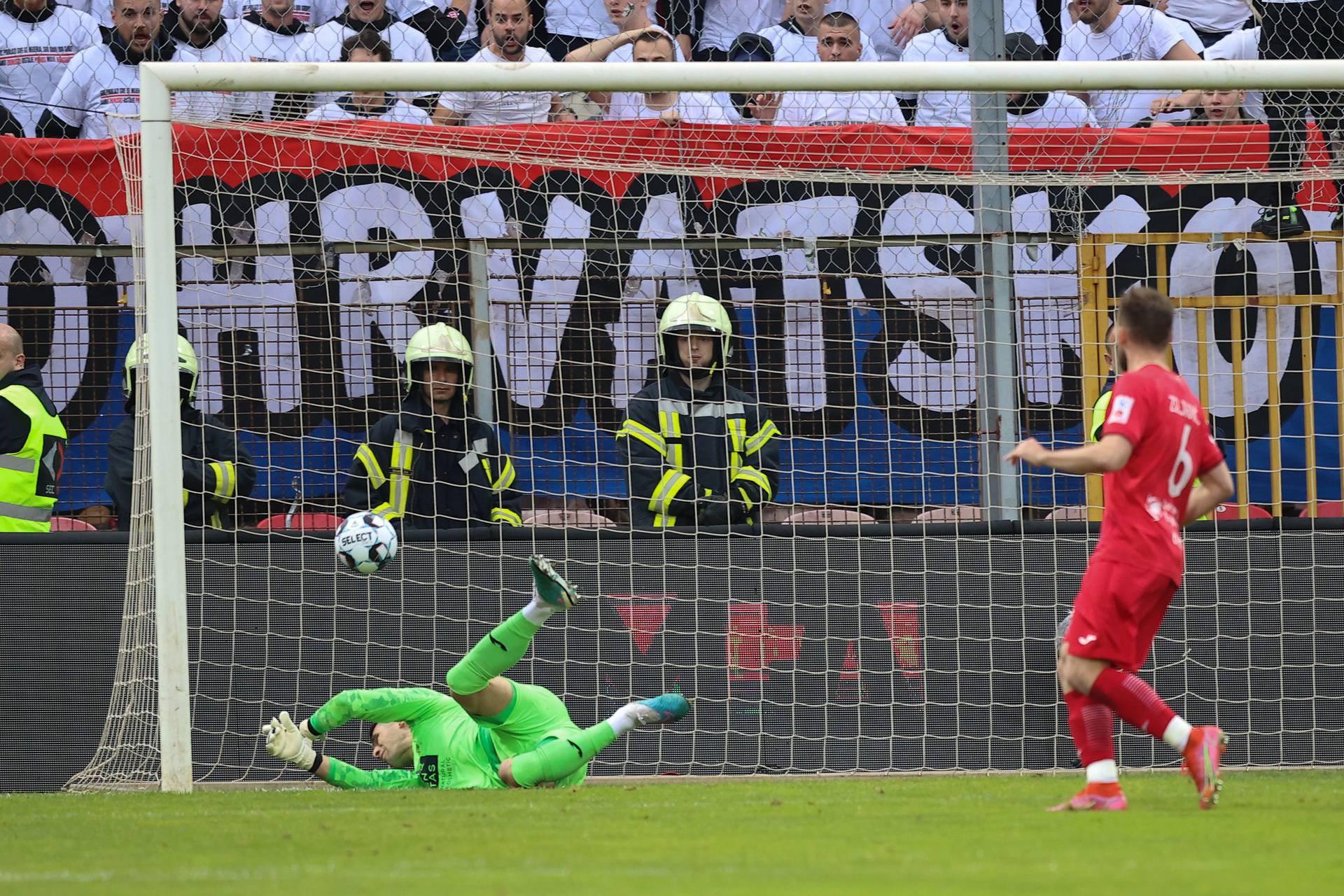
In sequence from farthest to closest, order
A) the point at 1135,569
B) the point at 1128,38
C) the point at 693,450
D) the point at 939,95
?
the point at 1128,38 < the point at 939,95 < the point at 693,450 < the point at 1135,569

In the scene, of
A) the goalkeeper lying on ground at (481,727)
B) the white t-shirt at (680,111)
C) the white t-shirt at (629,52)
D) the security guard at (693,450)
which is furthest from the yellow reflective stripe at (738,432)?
the white t-shirt at (629,52)

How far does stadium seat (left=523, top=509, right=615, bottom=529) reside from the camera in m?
9.20

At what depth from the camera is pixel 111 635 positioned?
8.70 metres

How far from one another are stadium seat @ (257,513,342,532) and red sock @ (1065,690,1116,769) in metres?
4.41

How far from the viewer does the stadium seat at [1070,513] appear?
9195 millimetres

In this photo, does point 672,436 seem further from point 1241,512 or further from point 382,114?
point 1241,512

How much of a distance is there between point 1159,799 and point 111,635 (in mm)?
5168

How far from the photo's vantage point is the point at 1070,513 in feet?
30.7

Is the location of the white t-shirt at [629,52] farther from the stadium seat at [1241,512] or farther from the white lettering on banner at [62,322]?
the stadium seat at [1241,512]

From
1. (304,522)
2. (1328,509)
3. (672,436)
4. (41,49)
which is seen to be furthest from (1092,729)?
(41,49)

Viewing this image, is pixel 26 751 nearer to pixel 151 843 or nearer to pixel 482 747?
pixel 482 747

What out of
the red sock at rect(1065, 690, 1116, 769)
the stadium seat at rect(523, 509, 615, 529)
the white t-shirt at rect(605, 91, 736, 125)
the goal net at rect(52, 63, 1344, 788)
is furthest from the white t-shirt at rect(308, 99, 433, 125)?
the red sock at rect(1065, 690, 1116, 769)

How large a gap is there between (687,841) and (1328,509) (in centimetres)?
555

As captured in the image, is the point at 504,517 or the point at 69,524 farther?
the point at 69,524
